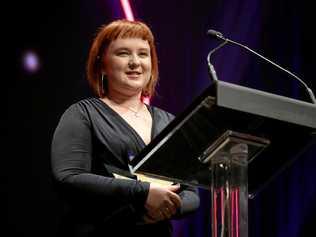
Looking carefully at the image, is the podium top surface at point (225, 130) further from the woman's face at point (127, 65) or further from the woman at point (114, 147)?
the woman's face at point (127, 65)

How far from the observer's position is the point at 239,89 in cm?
152

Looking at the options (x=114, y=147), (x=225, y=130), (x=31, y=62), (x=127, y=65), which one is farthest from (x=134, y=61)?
(x=31, y=62)

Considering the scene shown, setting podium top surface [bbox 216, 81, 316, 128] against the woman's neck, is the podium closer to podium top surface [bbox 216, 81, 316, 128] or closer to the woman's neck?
podium top surface [bbox 216, 81, 316, 128]

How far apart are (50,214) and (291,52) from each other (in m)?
1.19

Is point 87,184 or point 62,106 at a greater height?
point 62,106

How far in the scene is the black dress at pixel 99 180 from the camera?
6.20 ft

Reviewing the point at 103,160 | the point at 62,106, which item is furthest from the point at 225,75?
the point at 103,160

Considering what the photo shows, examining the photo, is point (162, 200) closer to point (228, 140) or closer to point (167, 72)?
point (228, 140)

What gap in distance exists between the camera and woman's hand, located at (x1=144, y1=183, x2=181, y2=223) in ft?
5.98

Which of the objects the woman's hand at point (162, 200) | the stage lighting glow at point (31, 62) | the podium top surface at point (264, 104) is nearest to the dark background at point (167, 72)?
the stage lighting glow at point (31, 62)

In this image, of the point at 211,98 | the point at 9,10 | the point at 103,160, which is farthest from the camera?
the point at 9,10

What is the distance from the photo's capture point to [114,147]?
201 cm

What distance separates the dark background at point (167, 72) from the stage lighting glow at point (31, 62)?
0.8 inches

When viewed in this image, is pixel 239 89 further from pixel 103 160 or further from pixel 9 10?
pixel 9 10
